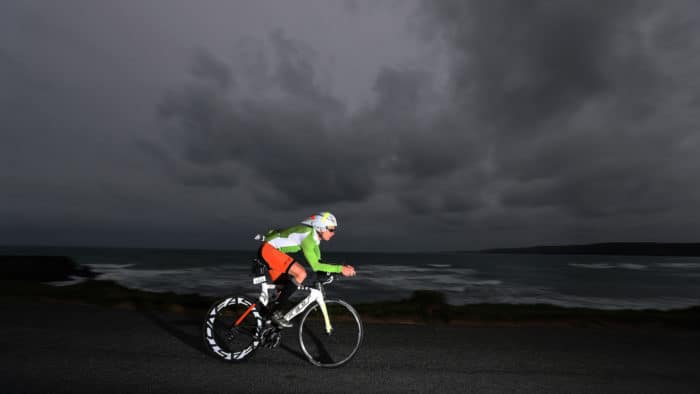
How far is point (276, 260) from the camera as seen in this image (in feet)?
17.4

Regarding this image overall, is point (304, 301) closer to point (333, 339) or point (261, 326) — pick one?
point (261, 326)

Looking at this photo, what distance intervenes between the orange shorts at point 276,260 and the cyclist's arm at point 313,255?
14.3 inches

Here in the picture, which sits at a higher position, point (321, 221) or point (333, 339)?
point (321, 221)

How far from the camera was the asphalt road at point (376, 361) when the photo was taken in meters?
4.48

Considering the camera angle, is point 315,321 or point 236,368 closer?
point 236,368

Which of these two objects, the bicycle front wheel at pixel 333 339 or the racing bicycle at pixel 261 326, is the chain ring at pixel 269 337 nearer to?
the racing bicycle at pixel 261 326

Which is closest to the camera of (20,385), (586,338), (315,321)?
(20,385)

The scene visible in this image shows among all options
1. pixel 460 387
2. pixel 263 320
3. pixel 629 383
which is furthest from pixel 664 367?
pixel 263 320

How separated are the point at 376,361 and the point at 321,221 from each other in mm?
2319

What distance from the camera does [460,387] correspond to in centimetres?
451

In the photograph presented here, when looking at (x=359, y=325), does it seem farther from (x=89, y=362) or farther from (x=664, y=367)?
(x=664, y=367)

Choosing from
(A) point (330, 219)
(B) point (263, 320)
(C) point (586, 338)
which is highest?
(A) point (330, 219)

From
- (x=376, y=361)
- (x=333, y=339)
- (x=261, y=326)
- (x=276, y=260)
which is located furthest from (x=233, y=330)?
(x=376, y=361)

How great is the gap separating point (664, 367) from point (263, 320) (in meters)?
6.19
